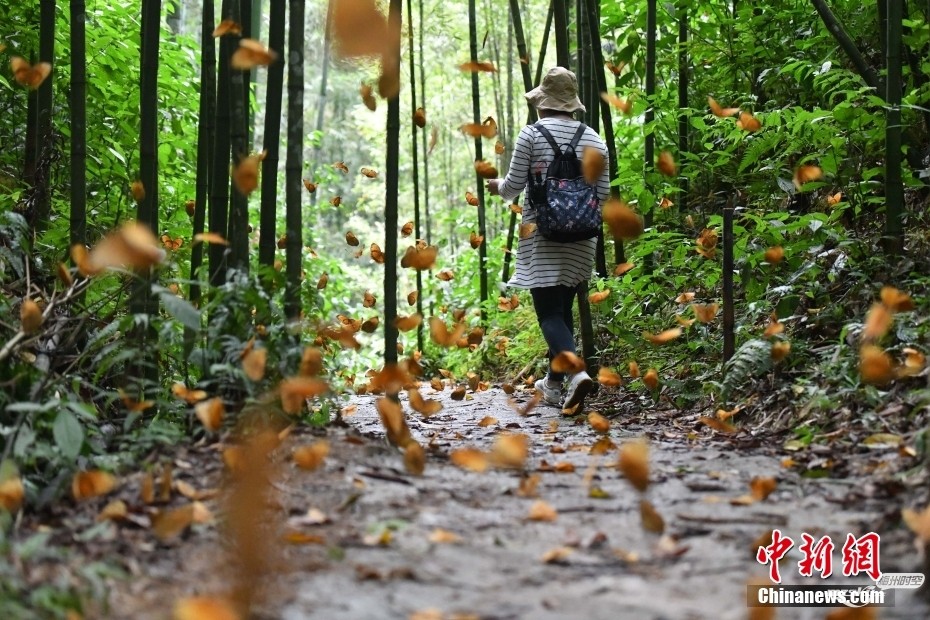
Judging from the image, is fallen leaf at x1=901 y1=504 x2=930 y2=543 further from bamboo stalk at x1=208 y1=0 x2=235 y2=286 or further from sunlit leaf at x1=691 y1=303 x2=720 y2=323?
bamboo stalk at x1=208 y1=0 x2=235 y2=286

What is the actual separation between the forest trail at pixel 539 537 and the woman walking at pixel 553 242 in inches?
43.1

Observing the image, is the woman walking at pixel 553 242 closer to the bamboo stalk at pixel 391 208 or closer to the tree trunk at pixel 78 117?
the bamboo stalk at pixel 391 208

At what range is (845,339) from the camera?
3.03 meters

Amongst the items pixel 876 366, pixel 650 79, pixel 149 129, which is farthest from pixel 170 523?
pixel 650 79

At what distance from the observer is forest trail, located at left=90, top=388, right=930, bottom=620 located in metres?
1.55

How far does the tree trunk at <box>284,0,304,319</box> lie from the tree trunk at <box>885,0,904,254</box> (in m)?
1.90

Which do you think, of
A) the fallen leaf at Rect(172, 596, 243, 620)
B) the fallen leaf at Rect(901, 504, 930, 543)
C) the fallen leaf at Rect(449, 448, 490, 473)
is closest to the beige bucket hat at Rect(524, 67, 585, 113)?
the fallen leaf at Rect(449, 448, 490, 473)

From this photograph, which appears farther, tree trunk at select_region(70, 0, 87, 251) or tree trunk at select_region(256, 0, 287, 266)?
tree trunk at select_region(70, 0, 87, 251)

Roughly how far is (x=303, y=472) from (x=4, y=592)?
83 cm

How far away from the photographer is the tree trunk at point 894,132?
2988 millimetres

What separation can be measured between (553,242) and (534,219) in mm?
124

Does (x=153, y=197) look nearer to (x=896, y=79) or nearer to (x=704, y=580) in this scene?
(x=704, y=580)

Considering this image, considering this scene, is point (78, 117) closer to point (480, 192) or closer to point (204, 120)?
point (204, 120)

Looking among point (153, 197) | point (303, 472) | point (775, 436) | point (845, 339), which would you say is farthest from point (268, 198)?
point (845, 339)
